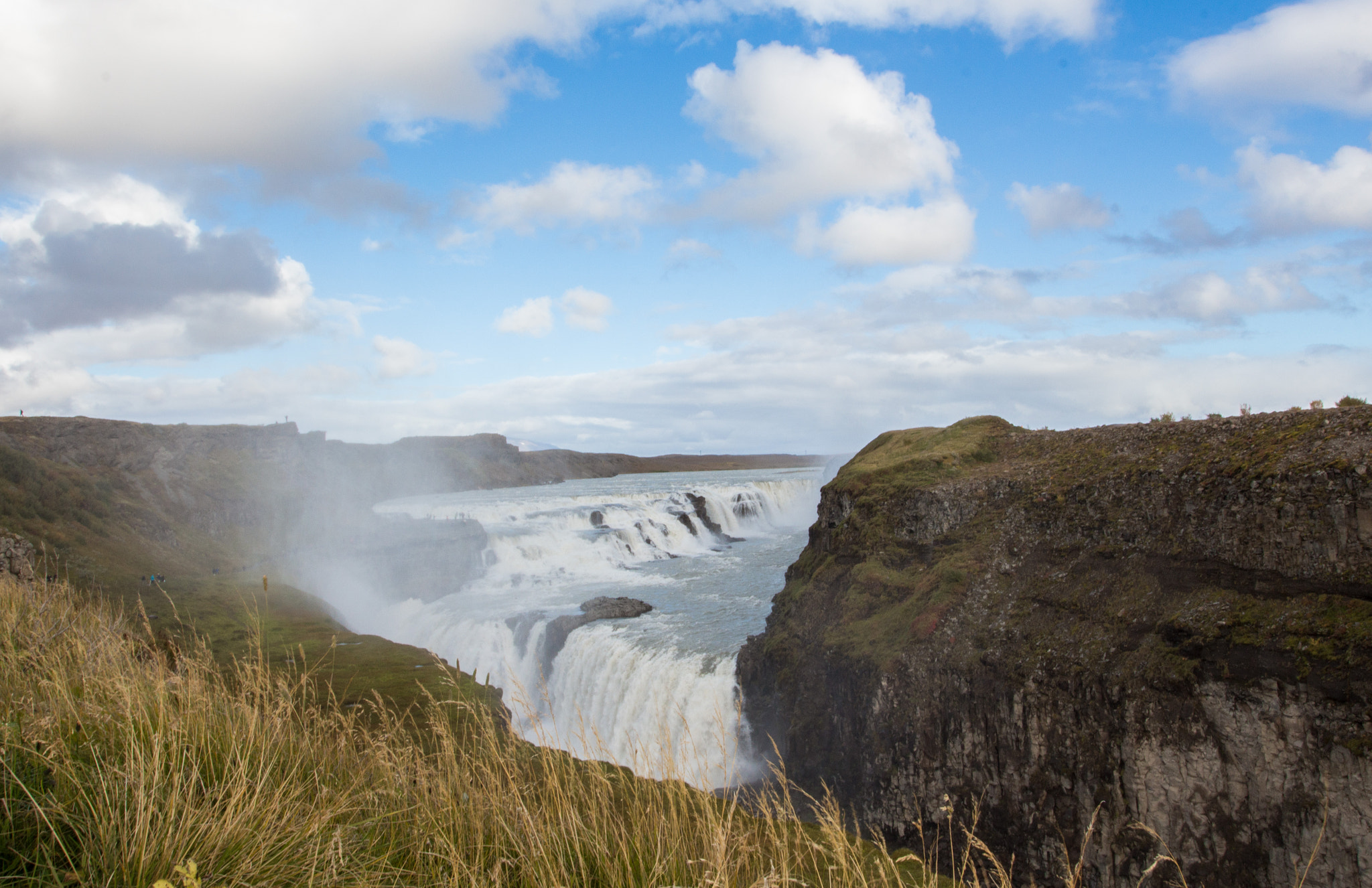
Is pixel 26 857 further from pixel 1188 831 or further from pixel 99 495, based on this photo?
pixel 99 495

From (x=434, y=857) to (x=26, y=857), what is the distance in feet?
5.85

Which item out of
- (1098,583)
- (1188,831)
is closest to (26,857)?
(1188,831)

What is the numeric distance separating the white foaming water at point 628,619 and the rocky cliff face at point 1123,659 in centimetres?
310

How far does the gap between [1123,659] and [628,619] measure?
16.8m

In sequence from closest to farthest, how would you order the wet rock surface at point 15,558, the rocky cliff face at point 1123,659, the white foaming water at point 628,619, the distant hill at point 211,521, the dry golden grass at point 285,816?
the dry golden grass at point 285,816, the rocky cliff face at point 1123,659, the wet rock surface at point 15,558, the white foaming water at point 628,619, the distant hill at point 211,521

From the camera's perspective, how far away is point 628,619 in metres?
24.9

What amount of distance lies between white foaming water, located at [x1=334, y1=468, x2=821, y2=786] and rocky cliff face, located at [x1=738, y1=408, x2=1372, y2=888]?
310 cm

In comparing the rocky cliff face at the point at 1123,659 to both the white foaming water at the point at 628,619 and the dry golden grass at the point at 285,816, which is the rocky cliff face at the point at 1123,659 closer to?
the white foaming water at the point at 628,619

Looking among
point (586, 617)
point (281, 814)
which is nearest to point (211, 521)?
point (586, 617)

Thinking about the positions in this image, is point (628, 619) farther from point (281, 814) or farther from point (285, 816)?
point (285, 816)

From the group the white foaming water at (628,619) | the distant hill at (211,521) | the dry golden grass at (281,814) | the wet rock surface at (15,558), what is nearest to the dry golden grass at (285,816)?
the dry golden grass at (281,814)

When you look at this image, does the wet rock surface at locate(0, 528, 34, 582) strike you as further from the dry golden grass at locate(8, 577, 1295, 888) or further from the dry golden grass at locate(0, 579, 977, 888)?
the dry golden grass at locate(8, 577, 1295, 888)

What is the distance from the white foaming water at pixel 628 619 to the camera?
17.6 m

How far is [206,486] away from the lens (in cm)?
4912
